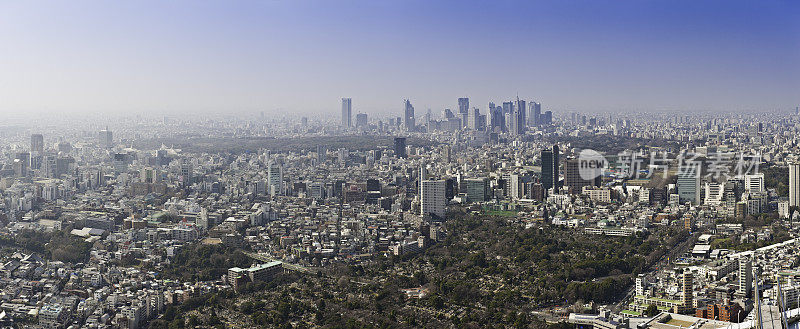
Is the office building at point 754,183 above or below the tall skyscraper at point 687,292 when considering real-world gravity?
above

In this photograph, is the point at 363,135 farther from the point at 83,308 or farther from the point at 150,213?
the point at 83,308

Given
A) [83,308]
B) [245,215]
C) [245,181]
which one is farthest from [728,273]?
[245,181]

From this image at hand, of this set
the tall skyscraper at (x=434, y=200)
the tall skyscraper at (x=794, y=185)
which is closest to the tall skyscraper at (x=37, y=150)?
the tall skyscraper at (x=434, y=200)

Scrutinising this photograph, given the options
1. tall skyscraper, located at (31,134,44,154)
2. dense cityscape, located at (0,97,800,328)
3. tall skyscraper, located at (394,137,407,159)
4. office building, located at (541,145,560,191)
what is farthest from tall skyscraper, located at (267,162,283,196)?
tall skyscraper, located at (394,137,407,159)

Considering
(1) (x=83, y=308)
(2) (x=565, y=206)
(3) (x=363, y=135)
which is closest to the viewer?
(1) (x=83, y=308)

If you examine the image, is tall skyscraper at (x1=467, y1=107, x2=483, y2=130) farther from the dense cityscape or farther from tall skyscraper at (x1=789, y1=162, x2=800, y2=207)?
tall skyscraper at (x1=789, y1=162, x2=800, y2=207)

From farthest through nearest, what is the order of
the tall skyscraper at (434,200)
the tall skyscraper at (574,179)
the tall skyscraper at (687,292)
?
the tall skyscraper at (574,179), the tall skyscraper at (434,200), the tall skyscraper at (687,292)

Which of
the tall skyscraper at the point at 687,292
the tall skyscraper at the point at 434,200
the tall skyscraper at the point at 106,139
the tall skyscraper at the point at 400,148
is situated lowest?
the tall skyscraper at the point at 687,292
